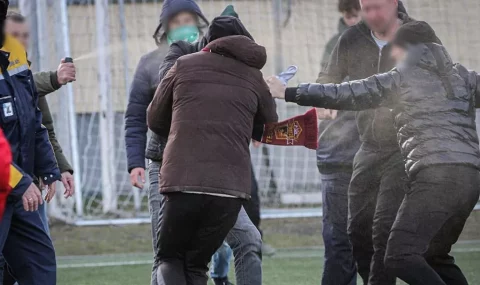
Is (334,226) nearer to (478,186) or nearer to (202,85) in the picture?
(478,186)

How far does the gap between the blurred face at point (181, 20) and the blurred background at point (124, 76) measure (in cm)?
440

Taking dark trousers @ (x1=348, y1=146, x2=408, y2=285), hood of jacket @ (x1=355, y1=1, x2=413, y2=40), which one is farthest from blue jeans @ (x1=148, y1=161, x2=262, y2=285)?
hood of jacket @ (x1=355, y1=1, x2=413, y2=40)

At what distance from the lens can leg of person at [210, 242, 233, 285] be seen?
7211 millimetres

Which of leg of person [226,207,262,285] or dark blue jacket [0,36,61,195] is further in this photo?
leg of person [226,207,262,285]

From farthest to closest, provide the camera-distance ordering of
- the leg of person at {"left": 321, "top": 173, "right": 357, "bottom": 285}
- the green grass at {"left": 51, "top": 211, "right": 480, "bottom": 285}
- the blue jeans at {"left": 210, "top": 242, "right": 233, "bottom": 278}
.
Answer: the green grass at {"left": 51, "top": 211, "right": 480, "bottom": 285} → the blue jeans at {"left": 210, "top": 242, "right": 233, "bottom": 278} → the leg of person at {"left": 321, "top": 173, "right": 357, "bottom": 285}

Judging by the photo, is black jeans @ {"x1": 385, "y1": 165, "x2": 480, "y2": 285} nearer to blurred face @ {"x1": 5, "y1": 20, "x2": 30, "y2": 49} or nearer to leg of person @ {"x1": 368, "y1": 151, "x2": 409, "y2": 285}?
leg of person @ {"x1": 368, "y1": 151, "x2": 409, "y2": 285}

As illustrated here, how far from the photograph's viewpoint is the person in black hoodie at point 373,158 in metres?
6.02

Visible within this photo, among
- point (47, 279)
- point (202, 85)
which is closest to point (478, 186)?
point (202, 85)

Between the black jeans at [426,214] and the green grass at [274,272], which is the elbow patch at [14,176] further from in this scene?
the green grass at [274,272]

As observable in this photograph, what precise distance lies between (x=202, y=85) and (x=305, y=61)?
719 centimetres

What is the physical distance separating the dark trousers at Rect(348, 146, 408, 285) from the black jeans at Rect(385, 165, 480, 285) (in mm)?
385

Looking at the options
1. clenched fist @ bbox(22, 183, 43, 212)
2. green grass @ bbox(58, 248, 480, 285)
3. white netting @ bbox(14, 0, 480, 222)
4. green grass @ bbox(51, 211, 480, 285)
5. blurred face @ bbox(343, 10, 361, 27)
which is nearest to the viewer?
clenched fist @ bbox(22, 183, 43, 212)

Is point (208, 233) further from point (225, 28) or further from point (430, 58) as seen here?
point (430, 58)

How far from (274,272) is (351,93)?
3.05m
